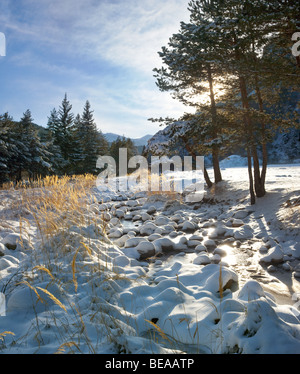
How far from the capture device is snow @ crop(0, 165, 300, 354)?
153 cm

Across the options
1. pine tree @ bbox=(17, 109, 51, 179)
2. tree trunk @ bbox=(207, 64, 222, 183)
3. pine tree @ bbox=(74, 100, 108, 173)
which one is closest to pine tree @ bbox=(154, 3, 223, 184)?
tree trunk @ bbox=(207, 64, 222, 183)

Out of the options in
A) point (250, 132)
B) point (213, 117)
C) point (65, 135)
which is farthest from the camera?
point (65, 135)

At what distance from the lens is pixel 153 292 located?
2490 millimetres

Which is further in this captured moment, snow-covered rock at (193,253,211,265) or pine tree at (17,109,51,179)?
pine tree at (17,109,51,179)

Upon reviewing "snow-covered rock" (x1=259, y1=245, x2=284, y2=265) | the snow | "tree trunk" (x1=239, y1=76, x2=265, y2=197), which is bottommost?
"snow-covered rock" (x1=259, y1=245, x2=284, y2=265)

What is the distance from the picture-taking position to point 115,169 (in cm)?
3550

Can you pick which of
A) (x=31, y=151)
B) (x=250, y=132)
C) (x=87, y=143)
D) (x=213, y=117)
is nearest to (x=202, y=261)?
(x=250, y=132)

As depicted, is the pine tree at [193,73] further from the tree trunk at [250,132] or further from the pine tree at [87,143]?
the pine tree at [87,143]

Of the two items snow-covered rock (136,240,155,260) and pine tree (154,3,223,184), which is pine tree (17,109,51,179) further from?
snow-covered rock (136,240,155,260)

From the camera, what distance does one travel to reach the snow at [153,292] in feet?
5.03

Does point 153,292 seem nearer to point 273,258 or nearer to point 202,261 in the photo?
point 202,261

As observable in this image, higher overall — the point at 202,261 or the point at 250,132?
the point at 250,132

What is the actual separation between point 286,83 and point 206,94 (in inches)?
187

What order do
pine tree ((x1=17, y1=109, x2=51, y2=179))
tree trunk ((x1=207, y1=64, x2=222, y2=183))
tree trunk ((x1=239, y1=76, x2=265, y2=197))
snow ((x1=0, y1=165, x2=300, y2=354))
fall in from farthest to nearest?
pine tree ((x1=17, y1=109, x2=51, y2=179))
tree trunk ((x1=207, y1=64, x2=222, y2=183))
tree trunk ((x1=239, y1=76, x2=265, y2=197))
snow ((x1=0, y1=165, x2=300, y2=354))
